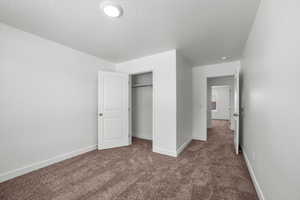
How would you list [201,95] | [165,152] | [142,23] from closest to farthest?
[142,23] → [165,152] → [201,95]

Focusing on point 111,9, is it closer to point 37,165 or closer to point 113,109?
point 113,109

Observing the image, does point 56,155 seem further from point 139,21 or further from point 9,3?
point 139,21

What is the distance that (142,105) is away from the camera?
3914mm

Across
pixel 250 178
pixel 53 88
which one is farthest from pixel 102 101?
pixel 250 178

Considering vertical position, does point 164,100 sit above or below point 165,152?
above

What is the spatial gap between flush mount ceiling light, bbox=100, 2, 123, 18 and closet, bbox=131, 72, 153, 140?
2234 millimetres

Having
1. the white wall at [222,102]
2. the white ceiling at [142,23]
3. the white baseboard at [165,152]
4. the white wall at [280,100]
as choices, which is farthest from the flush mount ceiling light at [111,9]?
the white wall at [222,102]

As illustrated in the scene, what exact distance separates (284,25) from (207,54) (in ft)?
6.78

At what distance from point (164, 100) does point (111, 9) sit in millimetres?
1874

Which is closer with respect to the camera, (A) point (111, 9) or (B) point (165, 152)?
(A) point (111, 9)

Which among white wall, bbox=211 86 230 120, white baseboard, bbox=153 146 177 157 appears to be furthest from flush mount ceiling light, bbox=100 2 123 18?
white wall, bbox=211 86 230 120

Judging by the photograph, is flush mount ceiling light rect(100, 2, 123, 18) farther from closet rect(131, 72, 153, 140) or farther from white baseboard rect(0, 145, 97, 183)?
white baseboard rect(0, 145, 97, 183)

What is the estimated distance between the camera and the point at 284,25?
0.89 m

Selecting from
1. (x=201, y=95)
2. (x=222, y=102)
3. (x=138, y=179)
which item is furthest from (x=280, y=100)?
(x=222, y=102)
